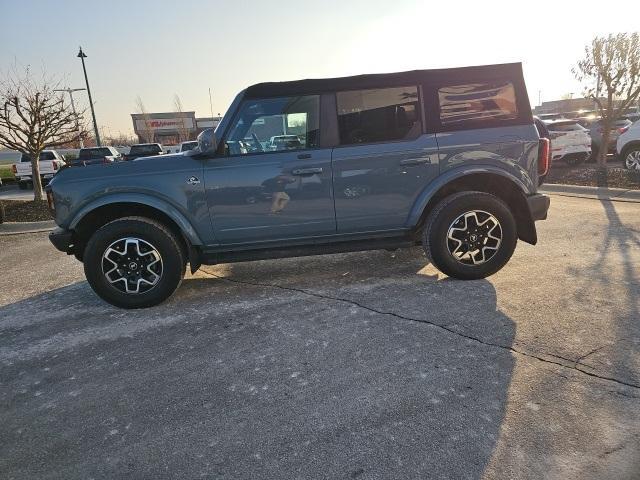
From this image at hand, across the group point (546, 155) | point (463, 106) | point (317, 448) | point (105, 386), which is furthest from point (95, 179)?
point (546, 155)

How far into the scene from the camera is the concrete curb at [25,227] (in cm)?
902

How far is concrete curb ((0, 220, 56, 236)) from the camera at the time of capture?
9.02m

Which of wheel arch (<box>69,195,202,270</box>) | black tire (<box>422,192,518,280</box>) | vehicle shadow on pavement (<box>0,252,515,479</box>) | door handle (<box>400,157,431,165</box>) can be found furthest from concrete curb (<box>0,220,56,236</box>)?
black tire (<box>422,192,518,280</box>)

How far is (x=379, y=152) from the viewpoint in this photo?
4199mm

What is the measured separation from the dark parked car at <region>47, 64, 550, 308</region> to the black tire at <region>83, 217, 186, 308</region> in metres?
0.01

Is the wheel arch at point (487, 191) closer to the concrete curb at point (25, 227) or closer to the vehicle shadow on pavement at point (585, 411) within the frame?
the vehicle shadow on pavement at point (585, 411)

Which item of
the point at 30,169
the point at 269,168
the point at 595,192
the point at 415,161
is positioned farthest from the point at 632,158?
the point at 30,169

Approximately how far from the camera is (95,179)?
13.4 ft

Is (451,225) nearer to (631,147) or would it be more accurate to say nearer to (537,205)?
(537,205)

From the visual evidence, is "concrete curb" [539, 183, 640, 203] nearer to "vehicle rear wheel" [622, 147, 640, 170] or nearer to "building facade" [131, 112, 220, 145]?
"vehicle rear wheel" [622, 147, 640, 170]

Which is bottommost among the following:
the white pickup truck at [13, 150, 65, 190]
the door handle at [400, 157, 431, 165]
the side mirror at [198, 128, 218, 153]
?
the door handle at [400, 157, 431, 165]

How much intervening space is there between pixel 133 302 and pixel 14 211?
906cm

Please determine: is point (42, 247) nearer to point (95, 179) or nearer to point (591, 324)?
point (95, 179)

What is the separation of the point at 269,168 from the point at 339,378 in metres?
2.05
